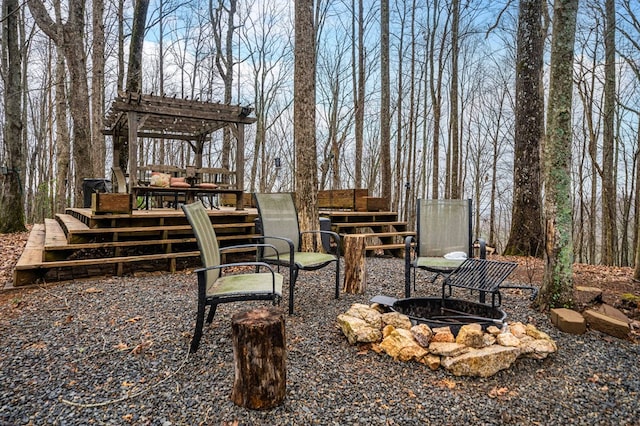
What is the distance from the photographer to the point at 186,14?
49.8ft

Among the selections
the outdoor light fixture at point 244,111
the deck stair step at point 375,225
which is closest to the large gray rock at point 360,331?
the deck stair step at point 375,225

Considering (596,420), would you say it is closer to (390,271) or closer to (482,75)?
(390,271)

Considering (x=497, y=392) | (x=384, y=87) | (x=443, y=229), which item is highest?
(x=384, y=87)

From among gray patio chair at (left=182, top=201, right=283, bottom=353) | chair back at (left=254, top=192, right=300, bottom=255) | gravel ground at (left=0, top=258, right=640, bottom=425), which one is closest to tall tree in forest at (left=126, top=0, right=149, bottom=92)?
chair back at (left=254, top=192, right=300, bottom=255)

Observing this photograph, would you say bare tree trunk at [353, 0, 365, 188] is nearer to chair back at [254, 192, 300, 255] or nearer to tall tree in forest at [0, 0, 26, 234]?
chair back at [254, 192, 300, 255]

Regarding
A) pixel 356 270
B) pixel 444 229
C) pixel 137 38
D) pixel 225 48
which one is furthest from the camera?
pixel 225 48

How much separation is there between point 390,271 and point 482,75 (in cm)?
1390

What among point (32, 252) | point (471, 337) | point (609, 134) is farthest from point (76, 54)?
point (609, 134)

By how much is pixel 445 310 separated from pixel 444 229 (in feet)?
4.45

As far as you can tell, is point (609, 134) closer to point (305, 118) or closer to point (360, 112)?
point (360, 112)

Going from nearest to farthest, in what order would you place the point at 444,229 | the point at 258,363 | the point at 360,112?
the point at 258,363 → the point at 444,229 → the point at 360,112

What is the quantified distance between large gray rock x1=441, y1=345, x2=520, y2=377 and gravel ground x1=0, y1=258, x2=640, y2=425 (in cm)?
5

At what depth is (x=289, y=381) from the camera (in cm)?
204

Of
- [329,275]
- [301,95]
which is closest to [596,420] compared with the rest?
[329,275]
